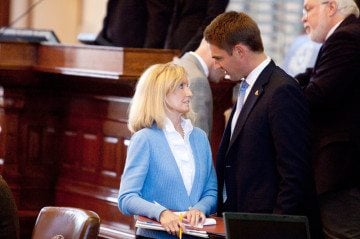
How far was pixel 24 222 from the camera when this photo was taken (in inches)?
265

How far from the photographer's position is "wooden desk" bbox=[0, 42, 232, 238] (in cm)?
634

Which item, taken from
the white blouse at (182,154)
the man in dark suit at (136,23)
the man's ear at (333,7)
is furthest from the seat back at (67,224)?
the man in dark suit at (136,23)

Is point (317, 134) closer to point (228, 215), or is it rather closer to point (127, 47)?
point (228, 215)

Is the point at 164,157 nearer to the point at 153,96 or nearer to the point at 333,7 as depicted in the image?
the point at 153,96

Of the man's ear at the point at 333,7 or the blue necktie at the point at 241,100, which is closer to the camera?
the blue necktie at the point at 241,100

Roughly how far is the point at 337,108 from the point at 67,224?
1.49 metres

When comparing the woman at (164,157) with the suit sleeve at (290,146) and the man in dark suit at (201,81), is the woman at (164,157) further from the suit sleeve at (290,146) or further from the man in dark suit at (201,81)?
the man in dark suit at (201,81)

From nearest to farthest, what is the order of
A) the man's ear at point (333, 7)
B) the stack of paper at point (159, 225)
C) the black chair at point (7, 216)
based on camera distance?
the stack of paper at point (159, 225) → the black chair at point (7, 216) → the man's ear at point (333, 7)

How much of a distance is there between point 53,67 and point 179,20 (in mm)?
897

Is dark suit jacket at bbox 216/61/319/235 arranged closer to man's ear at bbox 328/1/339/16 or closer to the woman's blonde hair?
the woman's blonde hair

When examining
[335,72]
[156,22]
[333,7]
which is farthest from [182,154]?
[156,22]

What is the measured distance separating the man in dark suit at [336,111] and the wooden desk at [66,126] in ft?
4.53

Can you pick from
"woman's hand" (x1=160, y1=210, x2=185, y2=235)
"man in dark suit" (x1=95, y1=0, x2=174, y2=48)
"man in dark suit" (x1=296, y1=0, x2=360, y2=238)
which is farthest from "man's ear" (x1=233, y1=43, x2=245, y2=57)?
"man in dark suit" (x1=95, y1=0, x2=174, y2=48)

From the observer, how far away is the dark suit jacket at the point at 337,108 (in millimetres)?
4656
